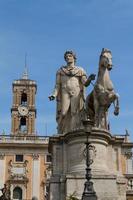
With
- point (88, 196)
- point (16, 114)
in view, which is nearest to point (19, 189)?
point (16, 114)

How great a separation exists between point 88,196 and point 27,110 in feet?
195

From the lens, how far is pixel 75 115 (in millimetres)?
17938

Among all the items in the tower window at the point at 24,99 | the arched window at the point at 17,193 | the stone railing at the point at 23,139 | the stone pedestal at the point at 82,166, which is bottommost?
the arched window at the point at 17,193

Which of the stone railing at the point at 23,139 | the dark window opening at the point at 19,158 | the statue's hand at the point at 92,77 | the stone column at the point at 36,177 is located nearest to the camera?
the statue's hand at the point at 92,77

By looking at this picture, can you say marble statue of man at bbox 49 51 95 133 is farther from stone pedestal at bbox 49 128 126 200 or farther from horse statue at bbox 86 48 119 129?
stone pedestal at bbox 49 128 126 200

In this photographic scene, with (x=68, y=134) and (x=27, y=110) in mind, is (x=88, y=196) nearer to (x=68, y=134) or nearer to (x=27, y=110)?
(x=68, y=134)

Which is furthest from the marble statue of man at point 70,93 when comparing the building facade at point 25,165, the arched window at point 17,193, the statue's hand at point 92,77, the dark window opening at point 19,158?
the dark window opening at point 19,158

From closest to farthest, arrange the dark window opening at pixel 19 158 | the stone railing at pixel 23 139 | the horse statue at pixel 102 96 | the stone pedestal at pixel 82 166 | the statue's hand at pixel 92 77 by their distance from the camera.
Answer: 1. the stone pedestal at pixel 82 166
2. the horse statue at pixel 102 96
3. the statue's hand at pixel 92 77
4. the dark window opening at pixel 19 158
5. the stone railing at pixel 23 139

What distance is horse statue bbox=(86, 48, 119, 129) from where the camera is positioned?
17.5 metres

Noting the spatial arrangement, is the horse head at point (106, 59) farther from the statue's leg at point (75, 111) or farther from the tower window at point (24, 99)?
the tower window at point (24, 99)

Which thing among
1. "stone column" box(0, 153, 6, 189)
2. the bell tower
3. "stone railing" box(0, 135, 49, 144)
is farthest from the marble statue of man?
the bell tower

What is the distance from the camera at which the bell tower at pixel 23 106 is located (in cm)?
7219

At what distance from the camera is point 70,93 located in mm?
18188

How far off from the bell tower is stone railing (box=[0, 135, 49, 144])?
298 inches
